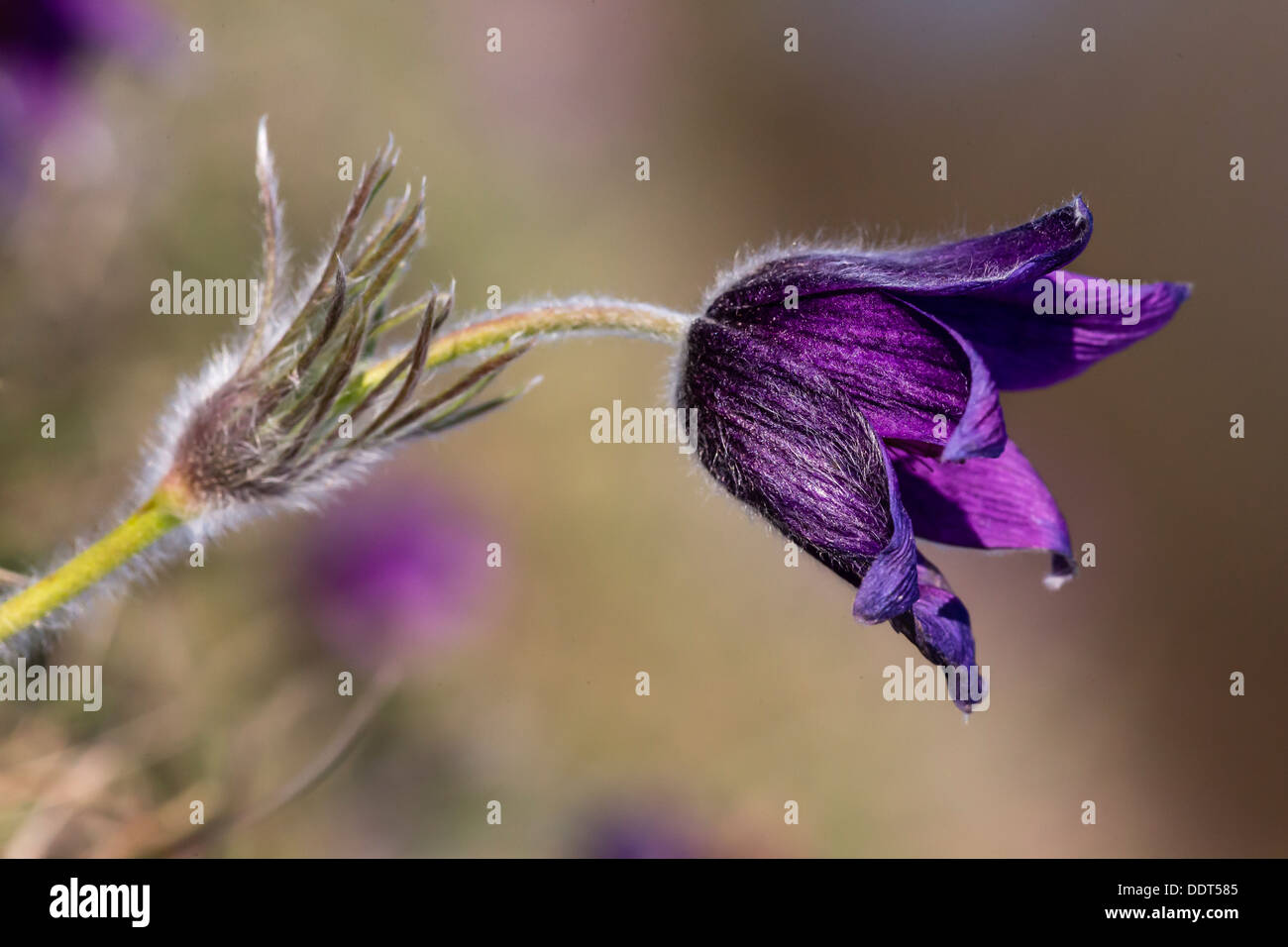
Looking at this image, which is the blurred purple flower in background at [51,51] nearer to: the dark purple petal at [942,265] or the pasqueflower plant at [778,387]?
the pasqueflower plant at [778,387]

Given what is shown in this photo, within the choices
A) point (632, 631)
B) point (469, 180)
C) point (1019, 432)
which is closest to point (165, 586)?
point (632, 631)

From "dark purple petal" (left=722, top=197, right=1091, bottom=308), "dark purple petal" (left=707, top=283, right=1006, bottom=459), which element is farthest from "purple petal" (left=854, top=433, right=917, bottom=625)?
"dark purple petal" (left=722, top=197, right=1091, bottom=308)

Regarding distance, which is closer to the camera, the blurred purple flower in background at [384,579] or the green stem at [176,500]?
the green stem at [176,500]

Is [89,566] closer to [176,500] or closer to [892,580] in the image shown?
[176,500]

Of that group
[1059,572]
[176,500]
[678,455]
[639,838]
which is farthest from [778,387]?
[639,838]

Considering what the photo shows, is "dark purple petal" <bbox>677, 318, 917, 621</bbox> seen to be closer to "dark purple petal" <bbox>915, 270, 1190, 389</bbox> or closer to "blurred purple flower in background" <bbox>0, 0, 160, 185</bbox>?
"dark purple petal" <bbox>915, 270, 1190, 389</bbox>

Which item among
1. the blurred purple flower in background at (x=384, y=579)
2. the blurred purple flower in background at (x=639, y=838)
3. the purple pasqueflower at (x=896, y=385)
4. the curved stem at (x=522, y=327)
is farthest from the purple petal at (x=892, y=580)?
the blurred purple flower in background at (x=639, y=838)

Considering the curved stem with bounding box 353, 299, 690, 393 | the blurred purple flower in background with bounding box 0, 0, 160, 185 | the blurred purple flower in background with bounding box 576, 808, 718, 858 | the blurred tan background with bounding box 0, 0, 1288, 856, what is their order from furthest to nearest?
the blurred purple flower in background with bounding box 576, 808, 718, 858 < the blurred tan background with bounding box 0, 0, 1288, 856 < the blurred purple flower in background with bounding box 0, 0, 160, 185 < the curved stem with bounding box 353, 299, 690, 393

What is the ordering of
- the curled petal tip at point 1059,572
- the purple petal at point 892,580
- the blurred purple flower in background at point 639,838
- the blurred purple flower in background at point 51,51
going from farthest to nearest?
the blurred purple flower in background at point 639,838
the blurred purple flower in background at point 51,51
the curled petal tip at point 1059,572
the purple petal at point 892,580
